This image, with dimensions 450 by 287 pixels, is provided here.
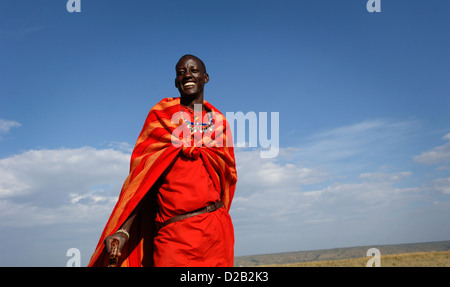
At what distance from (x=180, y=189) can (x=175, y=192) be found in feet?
0.24

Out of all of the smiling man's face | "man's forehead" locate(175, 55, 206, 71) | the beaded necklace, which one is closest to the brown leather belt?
the beaded necklace

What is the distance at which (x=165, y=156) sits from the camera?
15.5 ft

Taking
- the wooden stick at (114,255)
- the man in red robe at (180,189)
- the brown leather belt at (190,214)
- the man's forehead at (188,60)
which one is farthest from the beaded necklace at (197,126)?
the wooden stick at (114,255)

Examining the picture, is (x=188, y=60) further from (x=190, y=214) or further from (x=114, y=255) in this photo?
(x=114, y=255)

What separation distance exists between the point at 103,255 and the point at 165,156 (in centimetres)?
139

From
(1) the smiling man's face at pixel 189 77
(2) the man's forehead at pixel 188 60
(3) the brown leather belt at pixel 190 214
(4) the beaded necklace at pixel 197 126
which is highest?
(2) the man's forehead at pixel 188 60

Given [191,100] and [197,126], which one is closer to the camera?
[197,126]

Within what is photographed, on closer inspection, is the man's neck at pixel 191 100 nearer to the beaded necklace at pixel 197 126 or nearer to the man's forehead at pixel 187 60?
the beaded necklace at pixel 197 126

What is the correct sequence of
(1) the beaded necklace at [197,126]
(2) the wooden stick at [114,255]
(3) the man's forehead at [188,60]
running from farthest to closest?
(3) the man's forehead at [188,60] → (1) the beaded necklace at [197,126] → (2) the wooden stick at [114,255]

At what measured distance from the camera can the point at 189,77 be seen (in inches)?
204

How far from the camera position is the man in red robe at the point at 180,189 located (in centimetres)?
446

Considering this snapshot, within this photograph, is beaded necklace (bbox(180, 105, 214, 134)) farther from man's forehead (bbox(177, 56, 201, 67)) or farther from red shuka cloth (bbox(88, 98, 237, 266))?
man's forehead (bbox(177, 56, 201, 67))

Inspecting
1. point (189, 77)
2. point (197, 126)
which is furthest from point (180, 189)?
point (189, 77)

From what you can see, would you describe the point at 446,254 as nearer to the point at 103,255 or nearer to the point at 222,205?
the point at 222,205
